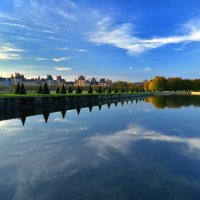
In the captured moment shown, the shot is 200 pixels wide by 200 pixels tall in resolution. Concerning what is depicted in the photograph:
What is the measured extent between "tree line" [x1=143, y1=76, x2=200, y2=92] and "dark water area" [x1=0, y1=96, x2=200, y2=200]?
451ft

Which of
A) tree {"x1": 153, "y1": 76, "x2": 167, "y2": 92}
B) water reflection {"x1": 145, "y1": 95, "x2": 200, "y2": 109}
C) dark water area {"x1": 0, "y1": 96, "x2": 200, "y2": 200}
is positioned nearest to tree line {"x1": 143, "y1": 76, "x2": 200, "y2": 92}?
tree {"x1": 153, "y1": 76, "x2": 167, "y2": 92}

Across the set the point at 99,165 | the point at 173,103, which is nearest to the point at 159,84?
the point at 173,103

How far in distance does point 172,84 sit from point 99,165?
509 feet

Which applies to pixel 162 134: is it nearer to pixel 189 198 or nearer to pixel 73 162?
pixel 73 162

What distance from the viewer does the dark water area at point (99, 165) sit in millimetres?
7039

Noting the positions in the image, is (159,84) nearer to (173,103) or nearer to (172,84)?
(172,84)

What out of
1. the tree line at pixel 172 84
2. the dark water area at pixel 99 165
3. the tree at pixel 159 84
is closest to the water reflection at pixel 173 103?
the dark water area at pixel 99 165

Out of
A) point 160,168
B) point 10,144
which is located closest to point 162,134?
point 160,168

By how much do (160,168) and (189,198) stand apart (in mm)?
2289

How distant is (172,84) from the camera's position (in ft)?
520

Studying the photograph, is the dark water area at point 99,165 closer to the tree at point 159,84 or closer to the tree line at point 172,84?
the tree at point 159,84

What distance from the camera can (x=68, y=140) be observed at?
1366cm

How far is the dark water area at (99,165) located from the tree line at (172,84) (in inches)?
5416

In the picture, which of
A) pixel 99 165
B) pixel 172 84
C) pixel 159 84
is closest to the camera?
pixel 99 165
